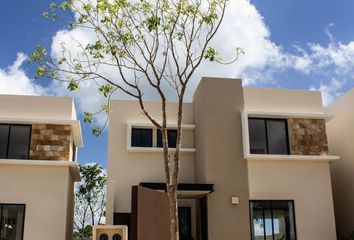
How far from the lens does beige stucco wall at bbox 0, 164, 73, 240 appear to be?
42.8 feet

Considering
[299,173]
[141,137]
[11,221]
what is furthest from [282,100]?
[11,221]

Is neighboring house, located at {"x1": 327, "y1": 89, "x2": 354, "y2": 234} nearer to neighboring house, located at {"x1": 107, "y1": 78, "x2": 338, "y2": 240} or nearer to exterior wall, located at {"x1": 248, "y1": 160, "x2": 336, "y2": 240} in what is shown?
neighboring house, located at {"x1": 107, "y1": 78, "x2": 338, "y2": 240}

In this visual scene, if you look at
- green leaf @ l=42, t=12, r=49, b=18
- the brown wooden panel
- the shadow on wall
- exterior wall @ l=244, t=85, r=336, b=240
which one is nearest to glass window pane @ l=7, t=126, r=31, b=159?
green leaf @ l=42, t=12, r=49, b=18

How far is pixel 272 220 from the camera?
13.6 meters

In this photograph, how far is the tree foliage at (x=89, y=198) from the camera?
23969 millimetres

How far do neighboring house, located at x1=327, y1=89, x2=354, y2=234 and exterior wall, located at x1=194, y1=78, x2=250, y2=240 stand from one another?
12.3 ft

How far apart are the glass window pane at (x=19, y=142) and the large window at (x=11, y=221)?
144 cm

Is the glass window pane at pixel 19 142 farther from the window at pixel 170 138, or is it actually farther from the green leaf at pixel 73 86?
the green leaf at pixel 73 86

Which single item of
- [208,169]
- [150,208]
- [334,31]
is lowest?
[150,208]

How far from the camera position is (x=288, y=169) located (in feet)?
46.5

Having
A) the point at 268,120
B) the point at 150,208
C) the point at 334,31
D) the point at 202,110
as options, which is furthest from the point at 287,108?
the point at 150,208

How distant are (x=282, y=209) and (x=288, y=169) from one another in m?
1.21

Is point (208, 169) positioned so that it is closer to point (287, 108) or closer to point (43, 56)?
point (287, 108)

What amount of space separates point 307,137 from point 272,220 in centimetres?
286
